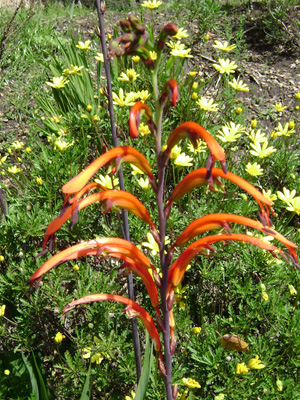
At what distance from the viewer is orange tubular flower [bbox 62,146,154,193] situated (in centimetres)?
116

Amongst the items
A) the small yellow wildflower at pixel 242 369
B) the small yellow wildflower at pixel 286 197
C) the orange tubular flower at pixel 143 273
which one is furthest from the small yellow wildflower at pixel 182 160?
the orange tubular flower at pixel 143 273

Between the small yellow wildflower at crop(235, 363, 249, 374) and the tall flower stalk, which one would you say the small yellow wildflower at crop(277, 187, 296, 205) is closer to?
the small yellow wildflower at crop(235, 363, 249, 374)

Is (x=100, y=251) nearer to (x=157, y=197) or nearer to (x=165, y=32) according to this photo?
(x=157, y=197)

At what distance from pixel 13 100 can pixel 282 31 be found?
3.91 meters

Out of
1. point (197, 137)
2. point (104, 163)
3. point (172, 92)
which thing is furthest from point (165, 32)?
point (104, 163)

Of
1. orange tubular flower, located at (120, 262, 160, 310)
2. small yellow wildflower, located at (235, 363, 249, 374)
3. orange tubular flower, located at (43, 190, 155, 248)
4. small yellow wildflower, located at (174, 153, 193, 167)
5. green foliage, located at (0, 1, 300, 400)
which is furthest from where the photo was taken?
small yellow wildflower, located at (174, 153, 193, 167)

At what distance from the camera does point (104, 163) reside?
1251mm

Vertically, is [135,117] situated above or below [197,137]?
above

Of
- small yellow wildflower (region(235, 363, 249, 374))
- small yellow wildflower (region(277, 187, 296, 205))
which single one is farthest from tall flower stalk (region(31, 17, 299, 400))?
small yellow wildflower (region(277, 187, 296, 205))

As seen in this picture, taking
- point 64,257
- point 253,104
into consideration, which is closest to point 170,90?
point 64,257

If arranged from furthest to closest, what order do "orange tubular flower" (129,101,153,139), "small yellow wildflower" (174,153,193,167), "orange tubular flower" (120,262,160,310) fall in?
"small yellow wildflower" (174,153,193,167) → "orange tubular flower" (120,262,160,310) → "orange tubular flower" (129,101,153,139)

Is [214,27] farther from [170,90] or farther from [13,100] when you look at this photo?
[170,90]

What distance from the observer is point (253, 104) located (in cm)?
483

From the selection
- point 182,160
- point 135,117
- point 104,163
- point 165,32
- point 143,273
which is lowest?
point 182,160
